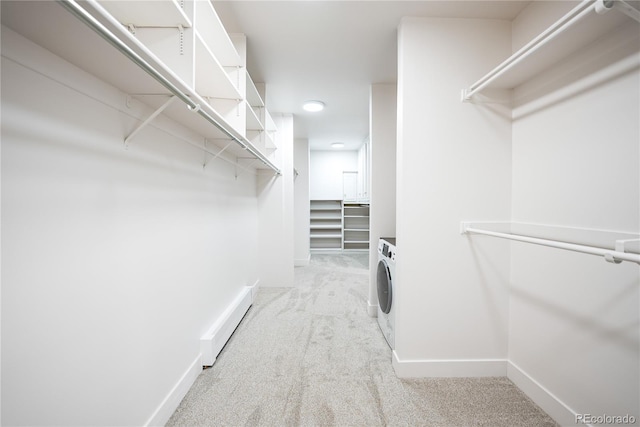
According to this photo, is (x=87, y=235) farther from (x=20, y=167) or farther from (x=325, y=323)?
(x=325, y=323)

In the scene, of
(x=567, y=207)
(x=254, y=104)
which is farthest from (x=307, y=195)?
(x=567, y=207)

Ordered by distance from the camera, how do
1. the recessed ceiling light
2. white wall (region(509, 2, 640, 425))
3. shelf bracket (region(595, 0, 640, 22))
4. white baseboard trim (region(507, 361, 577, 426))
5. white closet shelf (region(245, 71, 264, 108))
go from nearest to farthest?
shelf bracket (region(595, 0, 640, 22)) → white wall (region(509, 2, 640, 425)) → white baseboard trim (region(507, 361, 577, 426)) → white closet shelf (region(245, 71, 264, 108)) → the recessed ceiling light

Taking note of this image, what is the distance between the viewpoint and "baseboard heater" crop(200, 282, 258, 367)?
1744 mm

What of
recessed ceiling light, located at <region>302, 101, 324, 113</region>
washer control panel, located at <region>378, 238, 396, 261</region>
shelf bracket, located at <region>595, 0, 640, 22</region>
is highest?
recessed ceiling light, located at <region>302, 101, 324, 113</region>

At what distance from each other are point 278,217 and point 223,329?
170cm

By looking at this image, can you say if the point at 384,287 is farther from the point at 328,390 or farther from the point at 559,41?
the point at 559,41

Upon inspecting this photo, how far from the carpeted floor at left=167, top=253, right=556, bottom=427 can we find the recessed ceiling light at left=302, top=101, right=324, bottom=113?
8.67 feet

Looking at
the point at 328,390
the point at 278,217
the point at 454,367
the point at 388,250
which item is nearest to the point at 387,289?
the point at 388,250

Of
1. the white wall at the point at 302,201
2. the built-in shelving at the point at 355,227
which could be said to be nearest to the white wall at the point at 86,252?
the white wall at the point at 302,201

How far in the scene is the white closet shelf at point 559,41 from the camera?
94 cm

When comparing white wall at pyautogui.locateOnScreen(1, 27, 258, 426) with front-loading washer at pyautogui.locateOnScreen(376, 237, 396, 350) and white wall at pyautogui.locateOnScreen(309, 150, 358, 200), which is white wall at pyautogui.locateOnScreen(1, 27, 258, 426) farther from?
white wall at pyautogui.locateOnScreen(309, 150, 358, 200)

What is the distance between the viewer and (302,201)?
200 inches

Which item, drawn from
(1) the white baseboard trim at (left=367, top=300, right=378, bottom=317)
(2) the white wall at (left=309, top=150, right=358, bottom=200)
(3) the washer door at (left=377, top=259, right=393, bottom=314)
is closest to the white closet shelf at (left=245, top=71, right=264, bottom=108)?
(3) the washer door at (left=377, top=259, right=393, bottom=314)

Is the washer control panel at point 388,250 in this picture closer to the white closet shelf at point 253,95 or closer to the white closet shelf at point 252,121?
the white closet shelf at point 252,121
